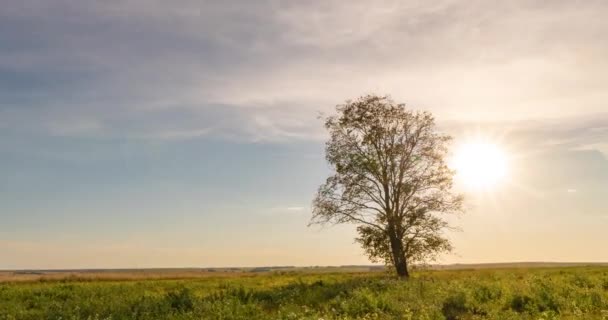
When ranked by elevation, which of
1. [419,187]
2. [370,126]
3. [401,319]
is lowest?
[401,319]

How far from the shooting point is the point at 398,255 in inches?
1606

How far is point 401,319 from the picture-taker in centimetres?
1625

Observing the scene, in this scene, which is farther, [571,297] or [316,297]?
[316,297]

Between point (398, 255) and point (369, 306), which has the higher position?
point (398, 255)

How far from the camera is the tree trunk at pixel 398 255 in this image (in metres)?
40.7

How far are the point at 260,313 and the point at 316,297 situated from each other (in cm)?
543

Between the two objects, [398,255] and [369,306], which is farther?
[398,255]

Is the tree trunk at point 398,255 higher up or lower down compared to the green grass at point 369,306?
higher up

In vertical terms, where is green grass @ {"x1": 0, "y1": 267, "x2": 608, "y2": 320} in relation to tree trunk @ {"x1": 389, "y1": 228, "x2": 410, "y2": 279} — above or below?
below

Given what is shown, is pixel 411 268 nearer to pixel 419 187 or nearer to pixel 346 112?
pixel 419 187

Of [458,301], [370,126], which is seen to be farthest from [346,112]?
[458,301]

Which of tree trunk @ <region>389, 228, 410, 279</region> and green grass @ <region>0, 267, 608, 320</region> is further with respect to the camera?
tree trunk @ <region>389, 228, 410, 279</region>

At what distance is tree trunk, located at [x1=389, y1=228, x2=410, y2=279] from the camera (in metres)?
40.7

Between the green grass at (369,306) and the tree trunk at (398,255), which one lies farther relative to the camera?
the tree trunk at (398,255)
